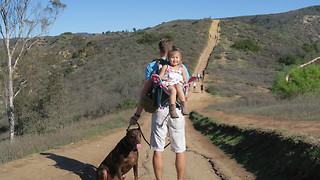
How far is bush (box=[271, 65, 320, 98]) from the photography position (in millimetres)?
18922

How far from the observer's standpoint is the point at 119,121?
16.6 m

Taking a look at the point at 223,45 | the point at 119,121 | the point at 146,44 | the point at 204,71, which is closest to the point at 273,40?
the point at 223,45

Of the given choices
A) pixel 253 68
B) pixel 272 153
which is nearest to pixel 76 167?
pixel 272 153

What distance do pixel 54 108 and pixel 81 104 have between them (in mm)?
9276

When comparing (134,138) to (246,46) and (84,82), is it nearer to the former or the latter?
(84,82)

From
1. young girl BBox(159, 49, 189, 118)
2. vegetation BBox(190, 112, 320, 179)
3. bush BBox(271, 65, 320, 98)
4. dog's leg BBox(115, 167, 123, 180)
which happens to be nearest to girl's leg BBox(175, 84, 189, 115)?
young girl BBox(159, 49, 189, 118)

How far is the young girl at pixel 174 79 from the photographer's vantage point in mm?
4523

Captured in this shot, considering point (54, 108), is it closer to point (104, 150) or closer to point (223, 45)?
point (104, 150)

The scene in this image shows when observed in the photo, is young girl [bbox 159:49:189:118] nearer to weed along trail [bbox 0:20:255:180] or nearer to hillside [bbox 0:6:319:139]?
weed along trail [bbox 0:20:255:180]

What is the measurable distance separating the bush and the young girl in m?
16.1

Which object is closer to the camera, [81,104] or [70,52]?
[81,104]

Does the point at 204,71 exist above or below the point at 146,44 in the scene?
below

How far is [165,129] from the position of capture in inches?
186

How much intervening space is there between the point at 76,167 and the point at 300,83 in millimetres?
15947
